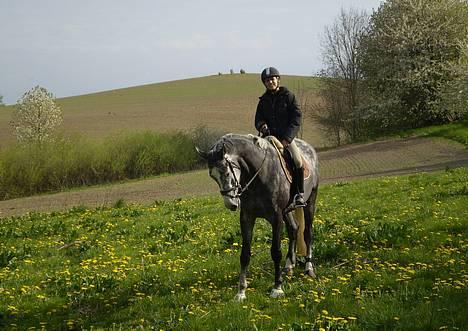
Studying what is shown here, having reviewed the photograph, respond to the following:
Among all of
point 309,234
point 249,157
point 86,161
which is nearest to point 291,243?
point 309,234

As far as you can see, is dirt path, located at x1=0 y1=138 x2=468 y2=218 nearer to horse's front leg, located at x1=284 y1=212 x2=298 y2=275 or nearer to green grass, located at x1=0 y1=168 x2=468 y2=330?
green grass, located at x1=0 y1=168 x2=468 y2=330

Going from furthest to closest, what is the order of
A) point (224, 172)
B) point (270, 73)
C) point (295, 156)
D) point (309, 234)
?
1. point (309, 234)
2. point (295, 156)
3. point (270, 73)
4. point (224, 172)

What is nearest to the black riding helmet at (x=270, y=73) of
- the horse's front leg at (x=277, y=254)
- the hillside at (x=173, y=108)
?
the horse's front leg at (x=277, y=254)

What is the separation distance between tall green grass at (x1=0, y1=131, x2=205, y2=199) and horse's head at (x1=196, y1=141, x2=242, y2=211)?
33.6 m

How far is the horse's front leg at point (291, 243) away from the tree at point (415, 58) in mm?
36548

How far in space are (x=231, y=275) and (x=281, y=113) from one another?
3.20m

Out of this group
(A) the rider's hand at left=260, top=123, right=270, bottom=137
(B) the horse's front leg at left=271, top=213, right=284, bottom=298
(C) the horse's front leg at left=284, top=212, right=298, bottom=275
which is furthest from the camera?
(C) the horse's front leg at left=284, top=212, right=298, bottom=275

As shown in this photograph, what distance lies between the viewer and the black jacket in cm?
823

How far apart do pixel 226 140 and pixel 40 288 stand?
15.4 ft

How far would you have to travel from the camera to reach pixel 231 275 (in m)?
8.74

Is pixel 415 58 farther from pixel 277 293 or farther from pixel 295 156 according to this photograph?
pixel 277 293

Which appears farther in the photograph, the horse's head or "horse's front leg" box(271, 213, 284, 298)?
"horse's front leg" box(271, 213, 284, 298)

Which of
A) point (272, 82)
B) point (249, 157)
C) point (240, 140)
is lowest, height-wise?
point (249, 157)

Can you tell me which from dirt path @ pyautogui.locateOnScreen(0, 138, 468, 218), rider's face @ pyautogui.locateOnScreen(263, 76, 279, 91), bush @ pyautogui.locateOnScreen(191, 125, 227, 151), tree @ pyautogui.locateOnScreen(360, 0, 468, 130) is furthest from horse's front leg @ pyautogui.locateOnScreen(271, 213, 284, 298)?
tree @ pyautogui.locateOnScreen(360, 0, 468, 130)
